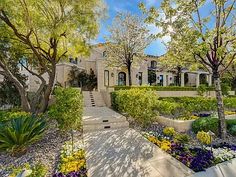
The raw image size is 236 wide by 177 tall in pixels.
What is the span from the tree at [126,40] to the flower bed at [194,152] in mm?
15414

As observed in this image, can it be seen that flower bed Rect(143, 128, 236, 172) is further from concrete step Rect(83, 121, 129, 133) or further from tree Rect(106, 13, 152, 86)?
tree Rect(106, 13, 152, 86)

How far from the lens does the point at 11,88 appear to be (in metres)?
15.5

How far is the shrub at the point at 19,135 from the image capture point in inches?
227

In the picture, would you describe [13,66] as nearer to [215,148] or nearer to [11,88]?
[11,88]

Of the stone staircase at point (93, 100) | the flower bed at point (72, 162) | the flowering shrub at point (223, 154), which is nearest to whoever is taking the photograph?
the flower bed at point (72, 162)

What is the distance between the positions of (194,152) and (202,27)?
5188 mm

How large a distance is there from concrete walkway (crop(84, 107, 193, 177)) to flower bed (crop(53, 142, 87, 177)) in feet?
0.63

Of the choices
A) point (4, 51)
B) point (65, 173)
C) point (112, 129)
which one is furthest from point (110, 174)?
point (4, 51)

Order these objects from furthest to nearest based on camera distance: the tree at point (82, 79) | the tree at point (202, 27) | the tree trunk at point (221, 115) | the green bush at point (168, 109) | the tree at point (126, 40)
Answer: the tree at point (82, 79) < the tree at point (126, 40) < the green bush at point (168, 109) < the tree trunk at point (221, 115) < the tree at point (202, 27)

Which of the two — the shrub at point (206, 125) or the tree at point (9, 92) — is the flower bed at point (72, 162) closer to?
the shrub at point (206, 125)

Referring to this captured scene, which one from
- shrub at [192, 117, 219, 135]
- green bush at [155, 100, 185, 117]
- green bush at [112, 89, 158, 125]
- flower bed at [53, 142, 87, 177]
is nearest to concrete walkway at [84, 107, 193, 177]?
flower bed at [53, 142, 87, 177]

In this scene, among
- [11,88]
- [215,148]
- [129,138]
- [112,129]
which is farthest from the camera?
[11,88]

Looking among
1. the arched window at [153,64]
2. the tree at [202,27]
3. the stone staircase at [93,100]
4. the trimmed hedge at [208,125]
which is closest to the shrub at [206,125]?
the trimmed hedge at [208,125]

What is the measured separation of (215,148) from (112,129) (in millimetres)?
4523
